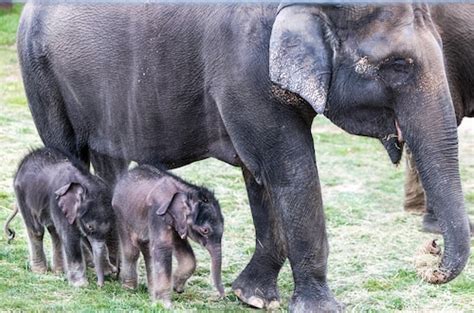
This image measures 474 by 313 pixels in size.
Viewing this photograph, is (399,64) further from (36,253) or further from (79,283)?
(36,253)

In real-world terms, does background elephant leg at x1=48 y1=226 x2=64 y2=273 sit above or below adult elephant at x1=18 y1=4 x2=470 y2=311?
below

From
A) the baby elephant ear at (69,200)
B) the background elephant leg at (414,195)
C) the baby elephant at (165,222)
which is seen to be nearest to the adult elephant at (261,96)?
the baby elephant at (165,222)

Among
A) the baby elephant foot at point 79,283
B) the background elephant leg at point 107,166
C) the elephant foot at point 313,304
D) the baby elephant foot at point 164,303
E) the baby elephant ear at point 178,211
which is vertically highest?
the baby elephant ear at point 178,211

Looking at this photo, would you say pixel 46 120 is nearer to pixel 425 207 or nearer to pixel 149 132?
pixel 149 132

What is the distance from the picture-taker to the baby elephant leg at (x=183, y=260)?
19.0ft

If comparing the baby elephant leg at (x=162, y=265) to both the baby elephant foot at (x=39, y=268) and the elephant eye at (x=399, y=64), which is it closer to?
the baby elephant foot at (x=39, y=268)

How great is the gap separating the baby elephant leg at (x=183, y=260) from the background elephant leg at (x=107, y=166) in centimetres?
90

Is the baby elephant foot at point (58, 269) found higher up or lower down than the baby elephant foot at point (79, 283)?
lower down

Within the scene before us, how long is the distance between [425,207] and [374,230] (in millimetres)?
475

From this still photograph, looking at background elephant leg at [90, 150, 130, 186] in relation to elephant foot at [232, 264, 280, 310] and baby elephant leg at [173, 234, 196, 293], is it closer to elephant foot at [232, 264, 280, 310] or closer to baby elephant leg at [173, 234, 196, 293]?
baby elephant leg at [173, 234, 196, 293]

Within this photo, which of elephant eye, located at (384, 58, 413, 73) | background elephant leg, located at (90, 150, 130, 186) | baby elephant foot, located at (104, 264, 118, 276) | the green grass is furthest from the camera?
the green grass

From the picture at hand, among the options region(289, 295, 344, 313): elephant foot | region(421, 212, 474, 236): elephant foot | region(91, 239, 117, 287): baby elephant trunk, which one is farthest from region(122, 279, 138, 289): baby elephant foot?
region(421, 212, 474, 236): elephant foot

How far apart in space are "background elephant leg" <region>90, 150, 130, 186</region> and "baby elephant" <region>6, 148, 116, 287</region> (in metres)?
0.33

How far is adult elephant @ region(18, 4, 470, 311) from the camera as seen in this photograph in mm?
4758
